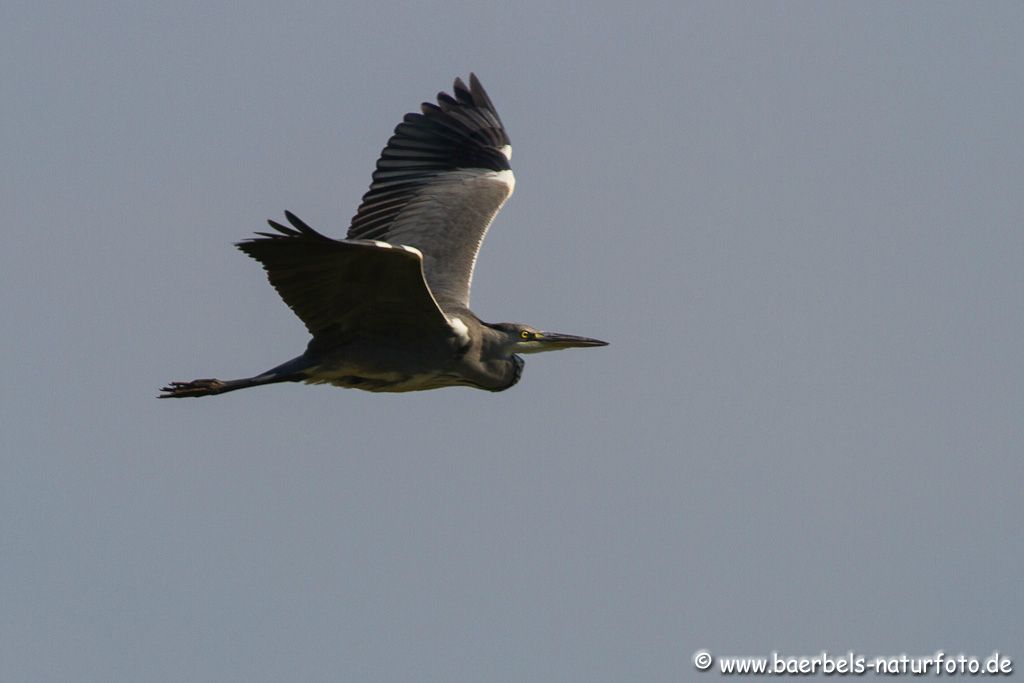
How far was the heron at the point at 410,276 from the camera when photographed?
926 centimetres

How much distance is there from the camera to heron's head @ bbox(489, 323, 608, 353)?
10828 millimetres

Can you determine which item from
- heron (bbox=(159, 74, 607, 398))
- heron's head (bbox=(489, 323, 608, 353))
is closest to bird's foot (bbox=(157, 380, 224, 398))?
heron (bbox=(159, 74, 607, 398))

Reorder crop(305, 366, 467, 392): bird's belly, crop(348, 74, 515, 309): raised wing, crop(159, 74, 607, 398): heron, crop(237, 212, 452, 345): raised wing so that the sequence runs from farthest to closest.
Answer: crop(348, 74, 515, 309): raised wing, crop(305, 366, 467, 392): bird's belly, crop(159, 74, 607, 398): heron, crop(237, 212, 452, 345): raised wing

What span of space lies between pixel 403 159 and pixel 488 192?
89cm

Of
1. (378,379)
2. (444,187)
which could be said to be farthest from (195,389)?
(444,187)

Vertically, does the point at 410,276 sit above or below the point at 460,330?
above

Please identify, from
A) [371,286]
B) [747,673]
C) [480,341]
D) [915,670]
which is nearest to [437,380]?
[480,341]

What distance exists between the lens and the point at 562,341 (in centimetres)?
1113

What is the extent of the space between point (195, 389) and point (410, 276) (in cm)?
187

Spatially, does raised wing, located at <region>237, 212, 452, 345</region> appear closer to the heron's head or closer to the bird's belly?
the bird's belly

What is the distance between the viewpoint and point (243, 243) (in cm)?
894

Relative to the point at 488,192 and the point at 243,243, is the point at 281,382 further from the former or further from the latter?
the point at 488,192

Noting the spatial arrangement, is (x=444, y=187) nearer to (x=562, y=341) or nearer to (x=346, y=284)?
(x=562, y=341)

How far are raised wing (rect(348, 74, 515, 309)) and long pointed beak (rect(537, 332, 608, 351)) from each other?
63cm
